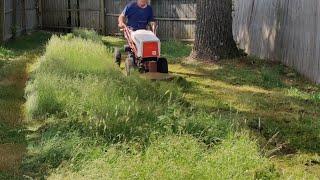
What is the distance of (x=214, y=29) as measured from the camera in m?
11.6

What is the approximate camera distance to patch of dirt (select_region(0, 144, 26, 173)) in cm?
516

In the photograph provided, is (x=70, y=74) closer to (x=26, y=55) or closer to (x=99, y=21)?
(x=26, y=55)

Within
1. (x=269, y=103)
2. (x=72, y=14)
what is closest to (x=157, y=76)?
(x=269, y=103)

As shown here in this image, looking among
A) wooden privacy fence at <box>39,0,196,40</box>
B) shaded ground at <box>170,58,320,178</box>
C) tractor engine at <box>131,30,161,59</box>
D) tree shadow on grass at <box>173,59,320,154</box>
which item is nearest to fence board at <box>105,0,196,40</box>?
wooden privacy fence at <box>39,0,196,40</box>

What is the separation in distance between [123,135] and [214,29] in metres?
6.75

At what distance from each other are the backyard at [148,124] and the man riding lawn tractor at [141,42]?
555 mm

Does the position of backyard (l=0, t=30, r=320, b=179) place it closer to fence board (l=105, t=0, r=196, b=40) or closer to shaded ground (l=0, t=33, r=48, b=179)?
shaded ground (l=0, t=33, r=48, b=179)

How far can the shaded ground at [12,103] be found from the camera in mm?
5383

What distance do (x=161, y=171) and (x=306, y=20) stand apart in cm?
666

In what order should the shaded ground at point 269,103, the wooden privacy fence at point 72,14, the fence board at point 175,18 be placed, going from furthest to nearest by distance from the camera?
the wooden privacy fence at point 72,14
the fence board at point 175,18
the shaded ground at point 269,103

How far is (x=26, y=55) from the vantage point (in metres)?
12.7

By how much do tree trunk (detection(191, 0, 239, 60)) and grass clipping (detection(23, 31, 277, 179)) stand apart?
152 inches

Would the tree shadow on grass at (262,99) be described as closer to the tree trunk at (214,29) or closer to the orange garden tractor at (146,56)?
the tree trunk at (214,29)

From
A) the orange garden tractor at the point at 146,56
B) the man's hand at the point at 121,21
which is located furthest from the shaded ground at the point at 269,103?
the man's hand at the point at 121,21
